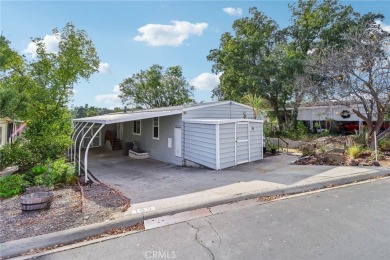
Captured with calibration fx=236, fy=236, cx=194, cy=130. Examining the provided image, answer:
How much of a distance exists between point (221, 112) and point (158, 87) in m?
19.9

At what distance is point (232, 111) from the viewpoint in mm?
12844

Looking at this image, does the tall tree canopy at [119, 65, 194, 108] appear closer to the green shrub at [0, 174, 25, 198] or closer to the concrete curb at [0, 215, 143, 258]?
the green shrub at [0, 174, 25, 198]

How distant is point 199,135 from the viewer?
980cm

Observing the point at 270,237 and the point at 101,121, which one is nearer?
the point at 270,237

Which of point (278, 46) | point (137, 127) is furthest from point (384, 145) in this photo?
point (137, 127)

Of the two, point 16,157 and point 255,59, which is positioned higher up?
point 255,59

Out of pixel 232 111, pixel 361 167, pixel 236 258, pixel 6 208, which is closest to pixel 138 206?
pixel 236 258

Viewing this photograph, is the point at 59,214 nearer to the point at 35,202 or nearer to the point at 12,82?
the point at 35,202

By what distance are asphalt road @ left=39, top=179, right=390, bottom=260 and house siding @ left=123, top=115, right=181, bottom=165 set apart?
6.66m

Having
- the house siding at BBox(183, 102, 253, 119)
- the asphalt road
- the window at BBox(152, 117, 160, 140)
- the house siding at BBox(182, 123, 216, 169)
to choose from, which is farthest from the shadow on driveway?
the house siding at BBox(183, 102, 253, 119)

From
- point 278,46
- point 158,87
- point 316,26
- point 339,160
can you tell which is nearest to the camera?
point 339,160

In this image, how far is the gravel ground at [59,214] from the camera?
164 inches

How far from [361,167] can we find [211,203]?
632 centimetres

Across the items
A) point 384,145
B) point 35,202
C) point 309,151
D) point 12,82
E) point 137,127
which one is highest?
point 12,82
